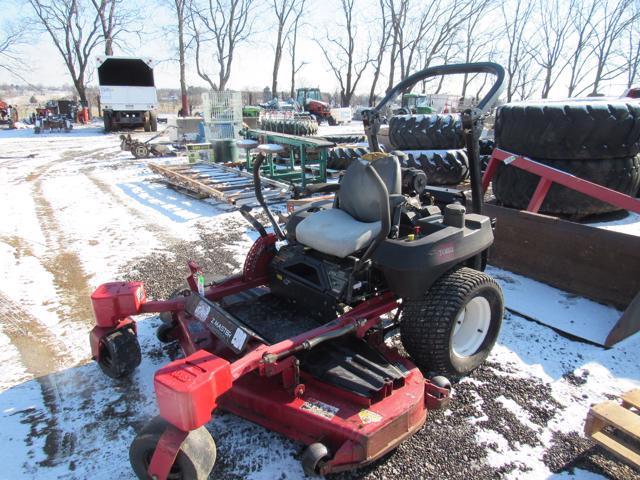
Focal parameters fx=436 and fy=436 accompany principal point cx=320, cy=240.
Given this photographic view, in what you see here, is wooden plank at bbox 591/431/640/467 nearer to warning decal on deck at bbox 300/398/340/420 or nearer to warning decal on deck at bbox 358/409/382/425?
warning decal on deck at bbox 358/409/382/425

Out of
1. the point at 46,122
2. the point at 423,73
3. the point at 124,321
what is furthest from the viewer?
the point at 46,122

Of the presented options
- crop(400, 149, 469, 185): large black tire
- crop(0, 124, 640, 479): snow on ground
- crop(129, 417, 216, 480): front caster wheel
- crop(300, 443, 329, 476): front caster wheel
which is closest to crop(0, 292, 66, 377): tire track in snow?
crop(0, 124, 640, 479): snow on ground

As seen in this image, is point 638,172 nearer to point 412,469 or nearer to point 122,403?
point 412,469

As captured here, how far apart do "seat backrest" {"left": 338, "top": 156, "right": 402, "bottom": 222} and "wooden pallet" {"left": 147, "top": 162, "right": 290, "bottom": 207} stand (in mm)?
3353

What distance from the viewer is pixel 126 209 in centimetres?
650

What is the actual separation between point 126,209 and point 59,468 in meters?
5.01

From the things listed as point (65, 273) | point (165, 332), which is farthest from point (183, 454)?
point (65, 273)

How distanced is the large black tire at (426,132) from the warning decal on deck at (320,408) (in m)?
5.01

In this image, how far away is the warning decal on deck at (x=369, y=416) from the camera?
6.28ft

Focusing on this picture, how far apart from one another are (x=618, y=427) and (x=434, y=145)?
16.9 ft

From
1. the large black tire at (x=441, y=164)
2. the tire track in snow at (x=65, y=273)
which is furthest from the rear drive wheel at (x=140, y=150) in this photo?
the large black tire at (x=441, y=164)

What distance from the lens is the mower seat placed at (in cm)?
242

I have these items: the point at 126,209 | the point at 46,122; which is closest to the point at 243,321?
the point at 126,209

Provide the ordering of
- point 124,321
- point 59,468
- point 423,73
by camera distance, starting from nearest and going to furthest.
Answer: point 59,468, point 124,321, point 423,73
